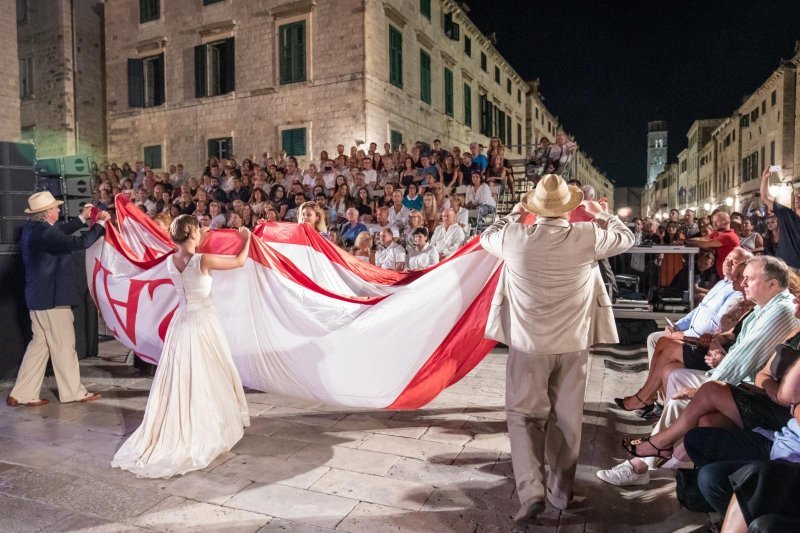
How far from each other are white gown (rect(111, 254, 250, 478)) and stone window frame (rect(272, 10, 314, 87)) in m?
14.6

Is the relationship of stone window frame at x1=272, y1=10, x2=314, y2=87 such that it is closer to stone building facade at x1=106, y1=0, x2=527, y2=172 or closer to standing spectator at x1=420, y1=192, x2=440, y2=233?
stone building facade at x1=106, y1=0, x2=527, y2=172

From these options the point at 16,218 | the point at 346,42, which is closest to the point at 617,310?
the point at 16,218

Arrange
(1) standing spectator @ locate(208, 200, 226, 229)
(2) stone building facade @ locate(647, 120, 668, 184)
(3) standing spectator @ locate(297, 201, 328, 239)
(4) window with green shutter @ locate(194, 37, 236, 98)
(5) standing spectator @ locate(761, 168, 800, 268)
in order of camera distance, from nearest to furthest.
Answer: (5) standing spectator @ locate(761, 168, 800, 268) < (3) standing spectator @ locate(297, 201, 328, 239) < (1) standing spectator @ locate(208, 200, 226, 229) < (4) window with green shutter @ locate(194, 37, 236, 98) < (2) stone building facade @ locate(647, 120, 668, 184)

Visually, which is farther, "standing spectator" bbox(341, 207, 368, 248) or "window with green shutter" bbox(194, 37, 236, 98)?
"window with green shutter" bbox(194, 37, 236, 98)

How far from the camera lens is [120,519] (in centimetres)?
333

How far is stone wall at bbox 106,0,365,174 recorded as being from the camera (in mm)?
17109

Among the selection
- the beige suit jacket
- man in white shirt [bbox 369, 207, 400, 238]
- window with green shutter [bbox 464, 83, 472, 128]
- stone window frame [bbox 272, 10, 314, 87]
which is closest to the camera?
the beige suit jacket

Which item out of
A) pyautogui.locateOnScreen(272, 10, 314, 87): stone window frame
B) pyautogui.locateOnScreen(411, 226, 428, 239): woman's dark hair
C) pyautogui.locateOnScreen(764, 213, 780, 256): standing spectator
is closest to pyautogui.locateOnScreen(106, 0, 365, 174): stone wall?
pyautogui.locateOnScreen(272, 10, 314, 87): stone window frame

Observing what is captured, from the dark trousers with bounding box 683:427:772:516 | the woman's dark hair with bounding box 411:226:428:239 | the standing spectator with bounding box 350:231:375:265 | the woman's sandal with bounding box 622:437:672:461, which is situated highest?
the woman's dark hair with bounding box 411:226:428:239

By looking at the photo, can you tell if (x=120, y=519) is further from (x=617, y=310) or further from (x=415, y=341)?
(x=617, y=310)

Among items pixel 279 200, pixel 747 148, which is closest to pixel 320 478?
pixel 279 200

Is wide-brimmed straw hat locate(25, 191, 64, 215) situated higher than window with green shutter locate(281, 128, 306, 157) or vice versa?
window with green shutter locate(281, 128, 306, 157)

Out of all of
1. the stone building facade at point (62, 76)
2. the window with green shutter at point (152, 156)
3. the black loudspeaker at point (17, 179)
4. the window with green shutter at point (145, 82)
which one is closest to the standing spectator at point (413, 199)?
the black loudspeaker at point (17, 179)

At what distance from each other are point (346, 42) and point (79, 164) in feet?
30.7
